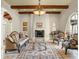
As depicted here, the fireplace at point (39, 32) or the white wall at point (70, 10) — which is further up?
the white wall at point (70, 10)

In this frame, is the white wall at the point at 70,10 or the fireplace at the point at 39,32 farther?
the fireplace at the point at 39,32

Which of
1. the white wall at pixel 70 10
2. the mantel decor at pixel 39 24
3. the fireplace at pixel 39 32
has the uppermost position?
the white wall at pixel 70 10

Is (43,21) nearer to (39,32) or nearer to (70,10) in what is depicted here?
(39,32)

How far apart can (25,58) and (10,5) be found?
19.2ft

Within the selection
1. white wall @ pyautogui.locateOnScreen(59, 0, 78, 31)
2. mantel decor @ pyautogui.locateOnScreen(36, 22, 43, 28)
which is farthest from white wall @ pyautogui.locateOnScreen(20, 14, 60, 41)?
white wall @ pyautogui.locateOnScreen(59, 0, 78, 31)

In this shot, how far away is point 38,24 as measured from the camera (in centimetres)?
1537

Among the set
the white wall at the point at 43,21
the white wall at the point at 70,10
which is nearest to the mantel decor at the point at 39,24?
the white wall at the point at 43,21

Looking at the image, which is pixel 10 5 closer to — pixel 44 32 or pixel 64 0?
pixel 64 0

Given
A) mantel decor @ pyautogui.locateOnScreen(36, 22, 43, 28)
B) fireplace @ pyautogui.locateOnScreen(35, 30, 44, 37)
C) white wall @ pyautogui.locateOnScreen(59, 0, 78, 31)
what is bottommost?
fireplace @ pyautogui.locateOnScreen(35, 30, 44, 37)

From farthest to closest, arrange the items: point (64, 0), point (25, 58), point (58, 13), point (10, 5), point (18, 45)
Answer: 1. point (58, 13)
2. point (10, 5)
3. point (64, 0)
4. point (18, 45)
5. point (25, 58)

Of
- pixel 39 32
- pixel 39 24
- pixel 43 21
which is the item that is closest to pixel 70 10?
pixel 43 21

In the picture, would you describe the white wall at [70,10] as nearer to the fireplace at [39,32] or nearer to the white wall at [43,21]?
the white wall at [43,21]

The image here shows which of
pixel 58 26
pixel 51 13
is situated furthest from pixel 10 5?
pixel 58 26

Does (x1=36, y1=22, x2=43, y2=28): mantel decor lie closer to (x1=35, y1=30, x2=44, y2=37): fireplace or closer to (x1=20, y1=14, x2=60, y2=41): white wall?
(x1=20, y1=14, x2=60, y2=41): white wall
